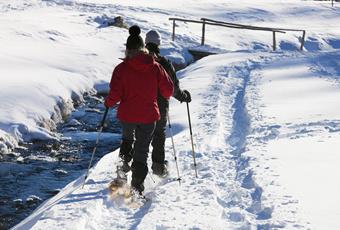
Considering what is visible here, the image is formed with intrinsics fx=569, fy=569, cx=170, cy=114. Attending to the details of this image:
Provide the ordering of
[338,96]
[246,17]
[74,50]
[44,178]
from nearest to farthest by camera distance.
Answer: [44,178] < [338,96] < [74,50] < [246,17]

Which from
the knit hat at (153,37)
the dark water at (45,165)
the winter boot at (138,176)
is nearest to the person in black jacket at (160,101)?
the knit hat at (153,37)

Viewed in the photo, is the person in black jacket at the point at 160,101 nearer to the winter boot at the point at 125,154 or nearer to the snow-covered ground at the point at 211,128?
the snow-covered ground at the point at 211,128

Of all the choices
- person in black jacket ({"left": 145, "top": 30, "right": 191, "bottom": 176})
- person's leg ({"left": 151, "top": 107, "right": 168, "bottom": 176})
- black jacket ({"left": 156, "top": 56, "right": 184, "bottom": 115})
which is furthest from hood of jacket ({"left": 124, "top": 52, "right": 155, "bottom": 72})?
person's leg ({"left": 151, "top": 107, "right": 168, "bottom": 176})

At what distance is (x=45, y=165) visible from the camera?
973cm

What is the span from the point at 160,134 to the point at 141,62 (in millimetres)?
1418

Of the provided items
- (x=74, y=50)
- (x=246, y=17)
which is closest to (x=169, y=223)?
(x=74, y=50)

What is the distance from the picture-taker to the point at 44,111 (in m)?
12.7

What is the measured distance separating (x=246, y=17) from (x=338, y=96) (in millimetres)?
31413

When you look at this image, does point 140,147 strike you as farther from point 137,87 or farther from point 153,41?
point 153,41

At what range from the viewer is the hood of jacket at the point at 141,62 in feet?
20.9

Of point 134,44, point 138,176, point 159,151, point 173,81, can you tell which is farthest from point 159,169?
point 134,44

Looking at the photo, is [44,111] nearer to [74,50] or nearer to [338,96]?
[338,96]

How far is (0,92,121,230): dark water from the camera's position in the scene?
26.0ft

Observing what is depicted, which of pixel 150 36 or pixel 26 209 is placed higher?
pixel 150 36
